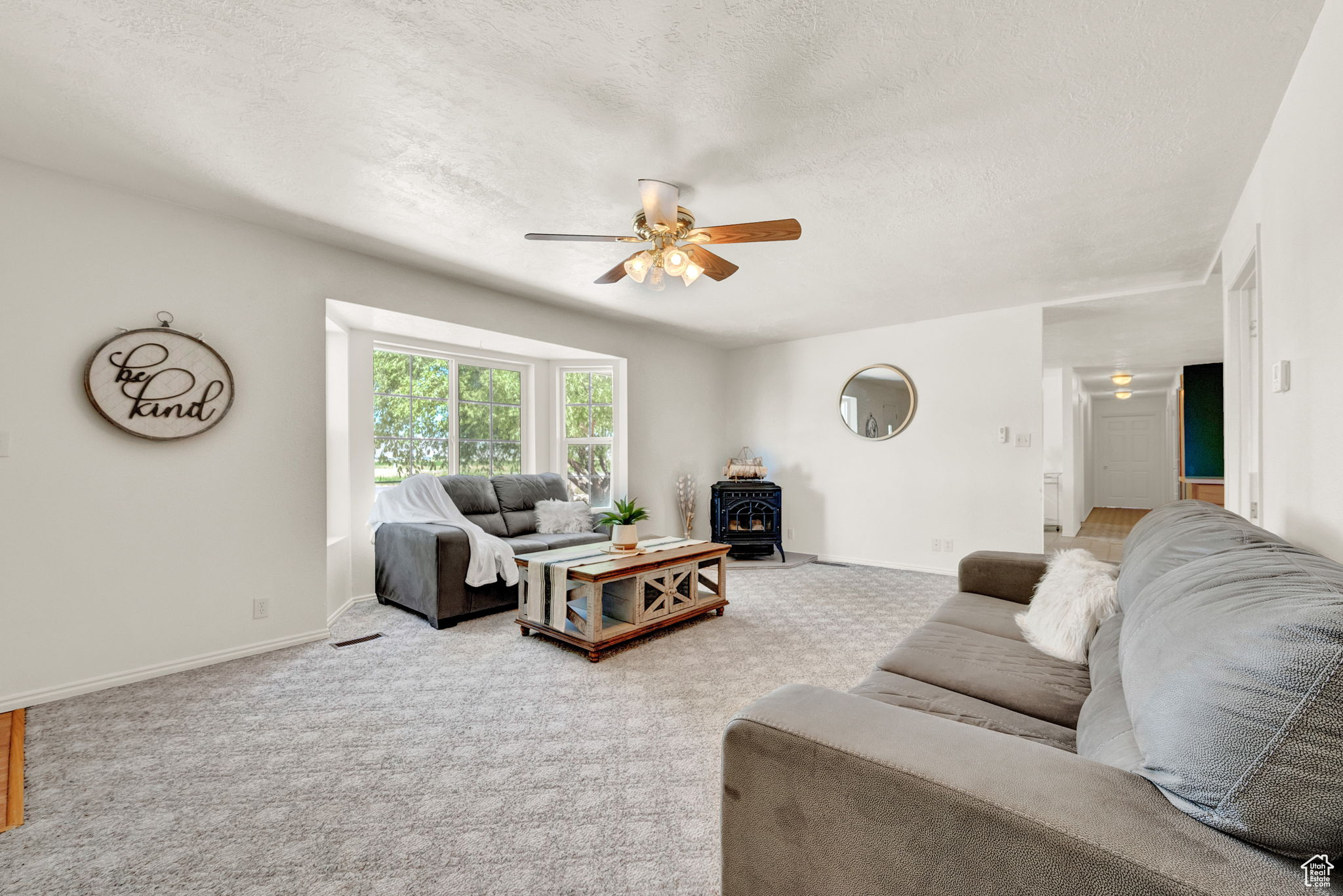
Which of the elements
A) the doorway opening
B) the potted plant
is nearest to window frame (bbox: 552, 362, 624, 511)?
the potted plant

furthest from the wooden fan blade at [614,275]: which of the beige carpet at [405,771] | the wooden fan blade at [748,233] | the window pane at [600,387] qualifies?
the window pane at [600,387]

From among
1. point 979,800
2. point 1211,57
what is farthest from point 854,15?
point 979,800

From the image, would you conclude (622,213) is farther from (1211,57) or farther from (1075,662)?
(1075,662)

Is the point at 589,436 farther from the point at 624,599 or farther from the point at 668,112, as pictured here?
the point at 668,112

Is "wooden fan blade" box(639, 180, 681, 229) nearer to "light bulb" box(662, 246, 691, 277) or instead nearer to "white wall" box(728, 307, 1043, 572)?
"light bulb" box(662, 246, 691, 277)

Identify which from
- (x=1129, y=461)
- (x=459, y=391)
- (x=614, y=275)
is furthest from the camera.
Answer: (x=1129, y=461)

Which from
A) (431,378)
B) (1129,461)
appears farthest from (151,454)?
(1129,461)

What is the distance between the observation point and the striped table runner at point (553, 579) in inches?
122

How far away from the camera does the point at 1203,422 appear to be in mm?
7129

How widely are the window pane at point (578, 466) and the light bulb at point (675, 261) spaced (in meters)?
3.38

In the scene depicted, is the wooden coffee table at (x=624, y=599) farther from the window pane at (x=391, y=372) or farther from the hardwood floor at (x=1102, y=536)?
the hardwood floor at (x=1102, y=536)

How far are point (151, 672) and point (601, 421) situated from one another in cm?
379

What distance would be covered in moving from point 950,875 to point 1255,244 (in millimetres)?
2953

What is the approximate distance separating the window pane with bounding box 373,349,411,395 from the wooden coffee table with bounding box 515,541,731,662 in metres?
2.19
